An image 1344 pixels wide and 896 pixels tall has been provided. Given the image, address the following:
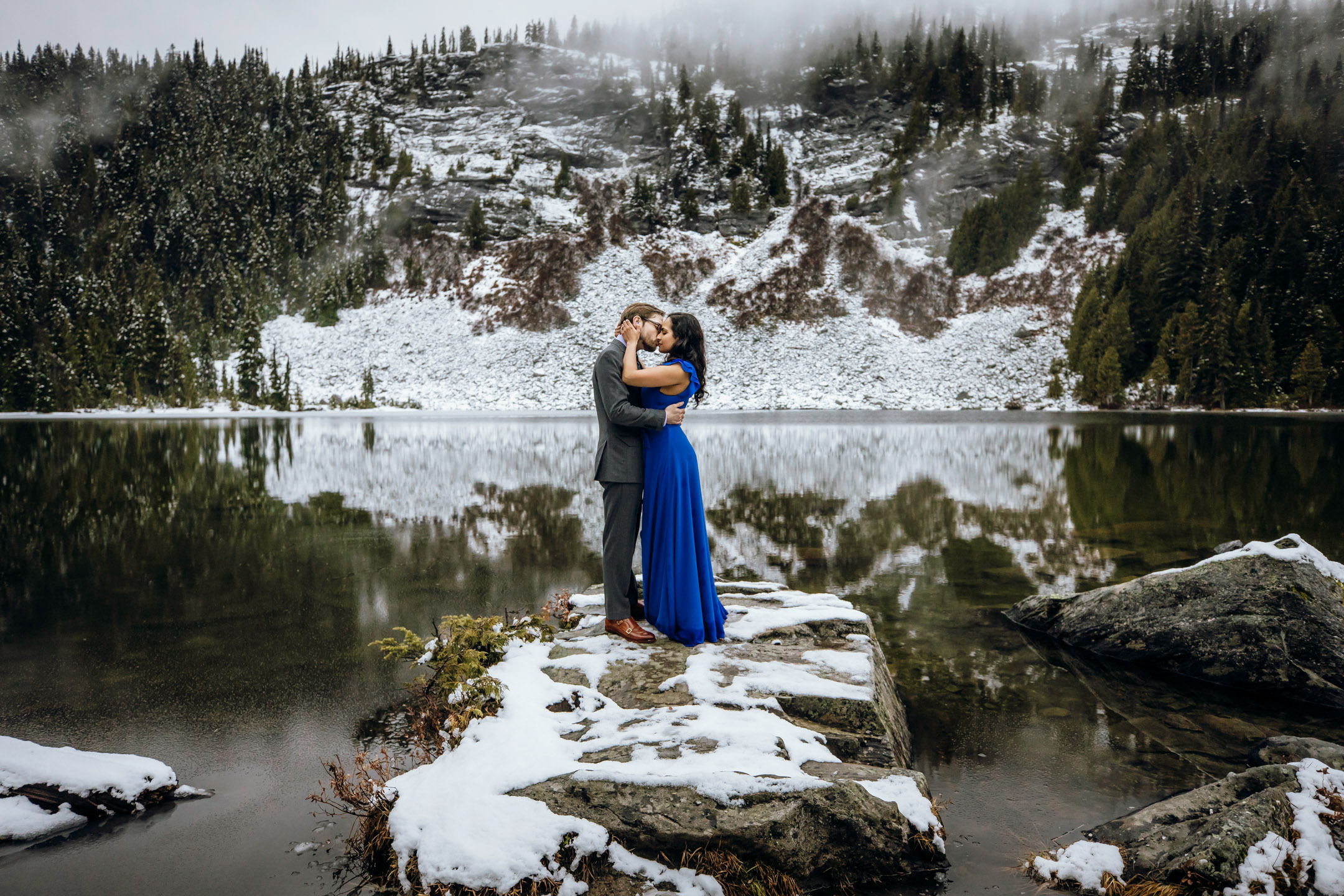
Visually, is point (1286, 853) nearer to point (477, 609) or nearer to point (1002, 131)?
point (477, 609)

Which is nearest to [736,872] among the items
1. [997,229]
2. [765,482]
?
[765,482]

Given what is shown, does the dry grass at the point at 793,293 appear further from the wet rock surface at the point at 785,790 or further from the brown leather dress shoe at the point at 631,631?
the wet rock surface at the point at 785,790

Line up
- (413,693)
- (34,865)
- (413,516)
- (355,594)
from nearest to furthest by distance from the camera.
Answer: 1. (34,865)
2. (413,693)
3. (355,594)
4. (413,516)

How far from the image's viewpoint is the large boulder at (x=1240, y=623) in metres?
5.88

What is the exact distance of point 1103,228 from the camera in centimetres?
8025

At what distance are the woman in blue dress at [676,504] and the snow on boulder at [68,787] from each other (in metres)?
3.24

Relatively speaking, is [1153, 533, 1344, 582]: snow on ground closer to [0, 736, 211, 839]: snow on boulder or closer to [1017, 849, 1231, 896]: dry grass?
[1017, 849, 1231, 896]: dry grass

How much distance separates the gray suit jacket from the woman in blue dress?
0.27ft

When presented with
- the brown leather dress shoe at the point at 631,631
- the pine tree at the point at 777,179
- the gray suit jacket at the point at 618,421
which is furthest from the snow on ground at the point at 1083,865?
the pine tree at the point at 777,179

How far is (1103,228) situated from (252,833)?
98.1 m

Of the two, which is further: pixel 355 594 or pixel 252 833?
pixel 355 594

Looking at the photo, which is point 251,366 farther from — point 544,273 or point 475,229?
point 544,273

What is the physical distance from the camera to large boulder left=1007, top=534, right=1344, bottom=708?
19.3 feet

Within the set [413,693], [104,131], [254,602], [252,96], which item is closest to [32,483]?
[254,602]
